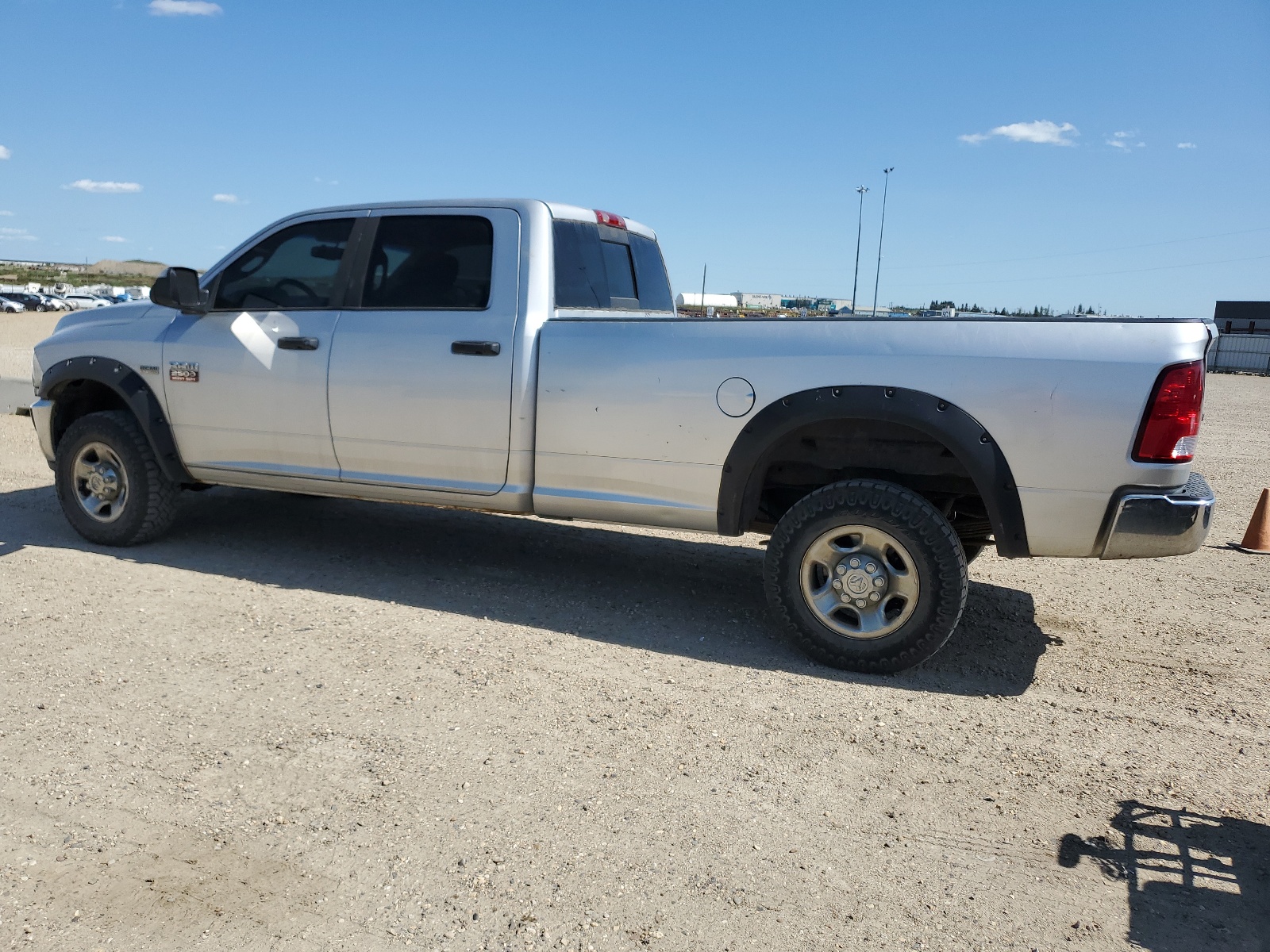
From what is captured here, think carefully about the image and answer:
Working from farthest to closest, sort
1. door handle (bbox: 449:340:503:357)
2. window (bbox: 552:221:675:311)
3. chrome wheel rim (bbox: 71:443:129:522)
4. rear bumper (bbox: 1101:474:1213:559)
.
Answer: chrome wheel rim (bbox: 71:443:129:522), window (bbox: 552:221:675:311), door handle (bbox: 449:340:503:357), rear bumper (bbox: 1101:474:1213:559)

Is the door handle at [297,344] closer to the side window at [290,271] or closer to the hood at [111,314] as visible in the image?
the side window at [290,271]

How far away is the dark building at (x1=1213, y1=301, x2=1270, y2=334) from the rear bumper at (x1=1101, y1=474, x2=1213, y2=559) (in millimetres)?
72220

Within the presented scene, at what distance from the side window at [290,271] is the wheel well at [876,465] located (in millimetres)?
2677

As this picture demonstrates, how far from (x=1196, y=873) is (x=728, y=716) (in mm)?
1609

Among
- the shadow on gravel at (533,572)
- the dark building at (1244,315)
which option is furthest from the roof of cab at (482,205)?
the dark building at (1244,315)

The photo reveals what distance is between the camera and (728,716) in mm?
3822

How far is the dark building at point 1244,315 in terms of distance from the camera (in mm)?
67312

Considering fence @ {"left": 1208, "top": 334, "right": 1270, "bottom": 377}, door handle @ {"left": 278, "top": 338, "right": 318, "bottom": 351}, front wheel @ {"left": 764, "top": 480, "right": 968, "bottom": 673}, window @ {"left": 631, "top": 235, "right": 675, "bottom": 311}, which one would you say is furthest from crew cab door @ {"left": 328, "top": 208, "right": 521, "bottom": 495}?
fence @ {"left": 1208, "top": 334, "right": 1270, "bottom": 377}

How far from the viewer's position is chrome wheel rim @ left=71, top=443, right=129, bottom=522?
5.90m

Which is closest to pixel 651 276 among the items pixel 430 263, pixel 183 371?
pixel 430 263

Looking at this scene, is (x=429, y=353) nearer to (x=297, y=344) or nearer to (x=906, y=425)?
(x=297, y=344)

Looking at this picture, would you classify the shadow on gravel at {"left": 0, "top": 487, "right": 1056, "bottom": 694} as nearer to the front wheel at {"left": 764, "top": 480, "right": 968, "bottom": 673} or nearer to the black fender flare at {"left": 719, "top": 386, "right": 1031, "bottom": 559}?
the front wheel at {"left": 764, "top": 480, "right": 968, "bottom": 673}

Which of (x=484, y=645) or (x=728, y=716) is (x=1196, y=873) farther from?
(x=484, y=645)

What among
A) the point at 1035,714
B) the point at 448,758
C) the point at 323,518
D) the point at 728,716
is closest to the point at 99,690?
the point at 448,758
